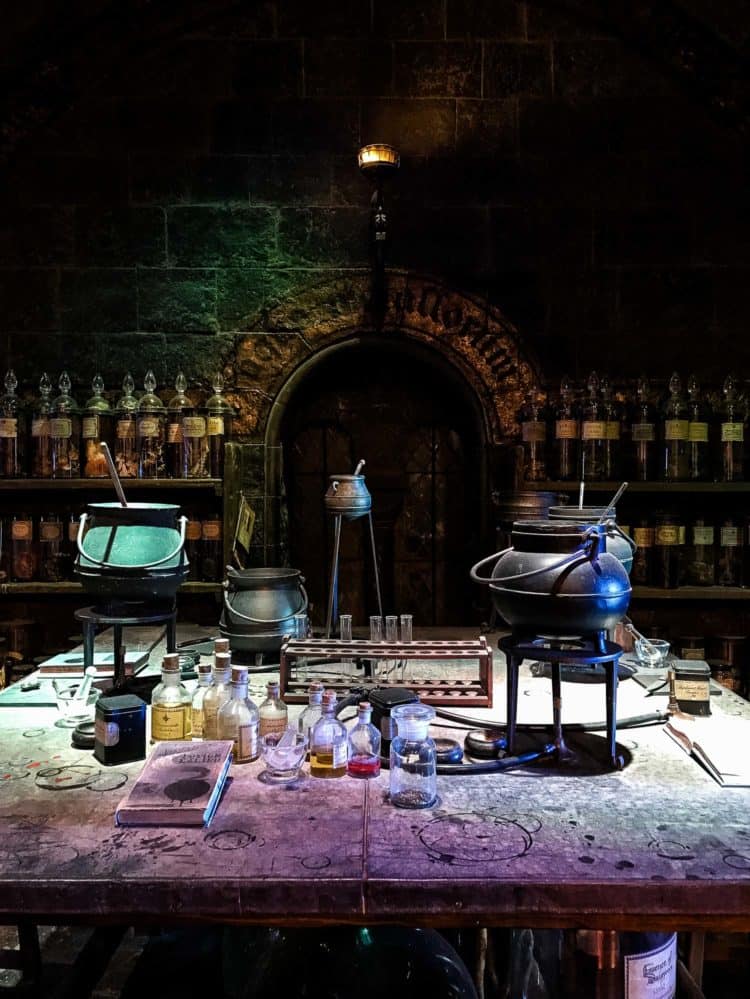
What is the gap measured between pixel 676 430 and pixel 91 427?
3.11 m

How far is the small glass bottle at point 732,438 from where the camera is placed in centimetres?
432

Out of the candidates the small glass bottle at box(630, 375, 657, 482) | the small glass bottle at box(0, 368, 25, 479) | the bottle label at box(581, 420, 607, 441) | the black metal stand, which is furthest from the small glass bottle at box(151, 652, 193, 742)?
the small glass bottle at box(630, 375, 657, 482)

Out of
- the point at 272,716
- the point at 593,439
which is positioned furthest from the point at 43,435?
the point at 593,439

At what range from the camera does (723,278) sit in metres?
4.68

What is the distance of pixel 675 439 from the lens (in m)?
4.31

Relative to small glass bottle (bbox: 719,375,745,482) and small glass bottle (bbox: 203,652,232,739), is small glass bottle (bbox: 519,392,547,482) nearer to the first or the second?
small glass bottle (bbox: 719,375,745,482)

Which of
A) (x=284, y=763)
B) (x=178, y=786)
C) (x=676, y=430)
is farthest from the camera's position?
(x=676, y=430)

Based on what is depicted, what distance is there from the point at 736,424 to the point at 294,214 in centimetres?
270

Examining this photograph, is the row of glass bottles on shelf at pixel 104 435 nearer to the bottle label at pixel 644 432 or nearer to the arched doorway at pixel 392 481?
the arched doorway at pixel 392 481

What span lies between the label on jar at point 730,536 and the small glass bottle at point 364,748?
2981 mm

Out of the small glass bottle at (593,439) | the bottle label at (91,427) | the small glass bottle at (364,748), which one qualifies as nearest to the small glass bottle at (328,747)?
the small glass bottle at (364,748)

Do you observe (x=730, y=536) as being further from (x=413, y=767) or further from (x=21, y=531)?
(x=21, y=531)

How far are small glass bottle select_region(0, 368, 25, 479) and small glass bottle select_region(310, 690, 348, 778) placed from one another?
3.02 m

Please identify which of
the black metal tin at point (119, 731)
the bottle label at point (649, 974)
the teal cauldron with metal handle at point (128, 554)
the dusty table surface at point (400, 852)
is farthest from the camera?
the teal cauldron with metal handle at point (128, 554)
